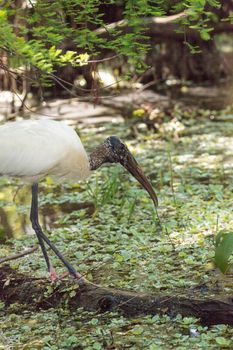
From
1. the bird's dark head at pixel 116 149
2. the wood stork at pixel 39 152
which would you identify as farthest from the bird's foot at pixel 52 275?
the bird's dark head at pixel 116 149

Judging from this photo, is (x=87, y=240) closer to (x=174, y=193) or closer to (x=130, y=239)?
(x=130, y=239)

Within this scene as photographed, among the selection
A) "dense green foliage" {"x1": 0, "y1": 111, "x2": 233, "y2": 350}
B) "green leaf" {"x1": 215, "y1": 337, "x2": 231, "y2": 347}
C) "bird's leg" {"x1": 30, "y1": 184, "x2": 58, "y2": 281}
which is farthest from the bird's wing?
"green leaf" {"x1": 215, "y1": 337, "x2": 231, "y2": 347}

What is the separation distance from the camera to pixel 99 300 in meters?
5.30

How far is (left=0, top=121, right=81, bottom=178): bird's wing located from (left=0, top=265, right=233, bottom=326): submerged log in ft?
2.44

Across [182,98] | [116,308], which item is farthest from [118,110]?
[116,308]

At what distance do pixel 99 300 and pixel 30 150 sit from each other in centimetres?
122

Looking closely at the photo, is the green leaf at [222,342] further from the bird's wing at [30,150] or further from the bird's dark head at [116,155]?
the bird's dark head at [116,155]

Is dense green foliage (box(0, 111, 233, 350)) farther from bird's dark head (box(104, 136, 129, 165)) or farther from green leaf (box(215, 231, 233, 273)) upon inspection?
bird's dark head (box(104, 136, 129, 165))

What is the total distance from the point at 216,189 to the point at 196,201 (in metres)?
0.42

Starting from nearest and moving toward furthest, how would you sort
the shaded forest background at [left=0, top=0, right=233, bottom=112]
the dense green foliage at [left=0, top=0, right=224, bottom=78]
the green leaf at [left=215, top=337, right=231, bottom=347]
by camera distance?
the green leaf at [left=215, top=337, right=231, bottom=347] → the dense green foliage at [left=0, top=0, right=224, bottom=78] → the shaded forest background at [left=0, top=0, right=233, bottom=112]

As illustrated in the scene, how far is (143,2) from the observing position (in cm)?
531

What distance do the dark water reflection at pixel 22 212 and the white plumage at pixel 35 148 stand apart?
142 cm

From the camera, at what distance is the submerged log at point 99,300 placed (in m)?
4.92

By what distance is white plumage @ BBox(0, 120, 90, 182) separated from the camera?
5793 mm
